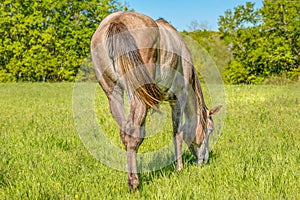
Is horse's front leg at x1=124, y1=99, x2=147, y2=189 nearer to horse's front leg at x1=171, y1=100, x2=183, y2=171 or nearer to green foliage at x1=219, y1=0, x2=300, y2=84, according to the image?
horse's front leg at x1=171, y1=100, x2=183, y2=171

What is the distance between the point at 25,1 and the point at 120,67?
25.3 meters

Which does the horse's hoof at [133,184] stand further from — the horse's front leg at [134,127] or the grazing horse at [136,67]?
the horse's front leg at [134,127]

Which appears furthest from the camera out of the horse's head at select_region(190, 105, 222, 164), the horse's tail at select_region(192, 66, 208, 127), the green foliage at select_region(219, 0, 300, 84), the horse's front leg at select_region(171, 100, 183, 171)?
the green foliage at select_region(219, 0, 300, 84)

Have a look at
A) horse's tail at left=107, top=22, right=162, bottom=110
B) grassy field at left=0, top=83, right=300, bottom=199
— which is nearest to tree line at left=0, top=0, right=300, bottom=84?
grassy field at left=0, top=83, right=300, bottom=199

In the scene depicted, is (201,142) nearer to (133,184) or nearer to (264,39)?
(133,184)

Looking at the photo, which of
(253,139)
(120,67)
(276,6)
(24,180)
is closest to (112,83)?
(120,67)

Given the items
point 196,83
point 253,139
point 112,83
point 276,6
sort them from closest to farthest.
A: point 112,83
point 196,83
point 253,139
point 276,6

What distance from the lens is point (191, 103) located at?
473cm

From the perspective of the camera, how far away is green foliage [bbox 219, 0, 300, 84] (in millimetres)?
24797

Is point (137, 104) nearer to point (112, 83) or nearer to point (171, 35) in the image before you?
point (112, 83)

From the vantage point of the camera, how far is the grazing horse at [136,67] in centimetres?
328

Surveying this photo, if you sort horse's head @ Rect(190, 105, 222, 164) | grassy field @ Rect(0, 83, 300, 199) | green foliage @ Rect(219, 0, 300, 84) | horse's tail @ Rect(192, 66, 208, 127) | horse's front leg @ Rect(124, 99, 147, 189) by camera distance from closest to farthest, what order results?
horse's front leg @ Rect(124, 99, 147, 189) → grassy field @ Rect(0, 83, 300, 199) → horse's tail @ Rect(192, 66, 208, 127) → horse's head @ Rect(190, 105, 222, 164) → green foliage @ Rect(219, 0, 300, 84)

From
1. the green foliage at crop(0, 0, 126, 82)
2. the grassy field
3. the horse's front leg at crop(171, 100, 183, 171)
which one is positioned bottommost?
the grassy field

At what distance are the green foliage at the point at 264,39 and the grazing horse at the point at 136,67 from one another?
22.5 meters
